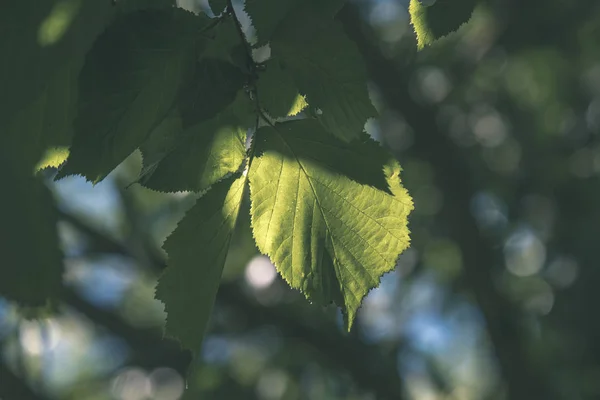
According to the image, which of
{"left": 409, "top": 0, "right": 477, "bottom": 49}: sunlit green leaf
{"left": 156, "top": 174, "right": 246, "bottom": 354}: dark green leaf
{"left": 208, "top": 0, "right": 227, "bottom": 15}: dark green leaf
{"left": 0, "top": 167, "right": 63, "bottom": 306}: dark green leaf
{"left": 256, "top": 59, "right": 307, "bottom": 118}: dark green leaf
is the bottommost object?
{"left": 156, "top": 174, "right": 246, "bottom": 354}: dark green leaf

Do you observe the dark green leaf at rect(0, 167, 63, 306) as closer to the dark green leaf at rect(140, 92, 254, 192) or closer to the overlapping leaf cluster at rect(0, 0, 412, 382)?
the overlapping leaf cluster at rect(0, 0, 412, 382)

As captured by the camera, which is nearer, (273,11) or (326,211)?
(273,11)

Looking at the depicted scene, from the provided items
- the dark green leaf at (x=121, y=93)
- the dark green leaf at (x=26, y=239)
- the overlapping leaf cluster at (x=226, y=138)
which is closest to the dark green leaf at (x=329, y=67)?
the overlapping leaf cluster at (x=226, y=138)

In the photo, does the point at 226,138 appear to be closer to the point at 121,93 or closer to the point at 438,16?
the point at 121,93

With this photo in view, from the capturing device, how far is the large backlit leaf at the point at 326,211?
0.88 meters

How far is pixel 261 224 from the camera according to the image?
0.88 metres

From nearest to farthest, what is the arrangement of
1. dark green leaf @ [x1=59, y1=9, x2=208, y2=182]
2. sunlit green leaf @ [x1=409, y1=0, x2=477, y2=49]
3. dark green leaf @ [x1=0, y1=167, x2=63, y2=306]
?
dark green leaf @ [x1=0, y1=167, x2=63, y2=306]
dark green leaf @ [x1=59, y1=9, x2=208, y2=182]
sunlit green leaf @ [x1=409, y1=0, x2=477, y2=49]

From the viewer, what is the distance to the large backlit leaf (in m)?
0.88

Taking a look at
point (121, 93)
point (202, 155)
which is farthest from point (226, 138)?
point (121, 93)

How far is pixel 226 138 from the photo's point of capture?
86 centimetres

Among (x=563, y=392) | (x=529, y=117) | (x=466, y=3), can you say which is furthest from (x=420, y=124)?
(x=466, y=3)

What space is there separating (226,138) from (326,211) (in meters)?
0.17

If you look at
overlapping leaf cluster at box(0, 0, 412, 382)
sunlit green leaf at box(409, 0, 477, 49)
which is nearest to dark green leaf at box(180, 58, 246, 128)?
overlapping leaf cluster at box(0, 0, 412, 382)

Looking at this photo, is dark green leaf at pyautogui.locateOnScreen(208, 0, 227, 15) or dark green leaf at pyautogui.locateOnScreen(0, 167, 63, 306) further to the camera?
dark green leaf at pyautogui.locateOnScreen(208, 0, 227, 15)
